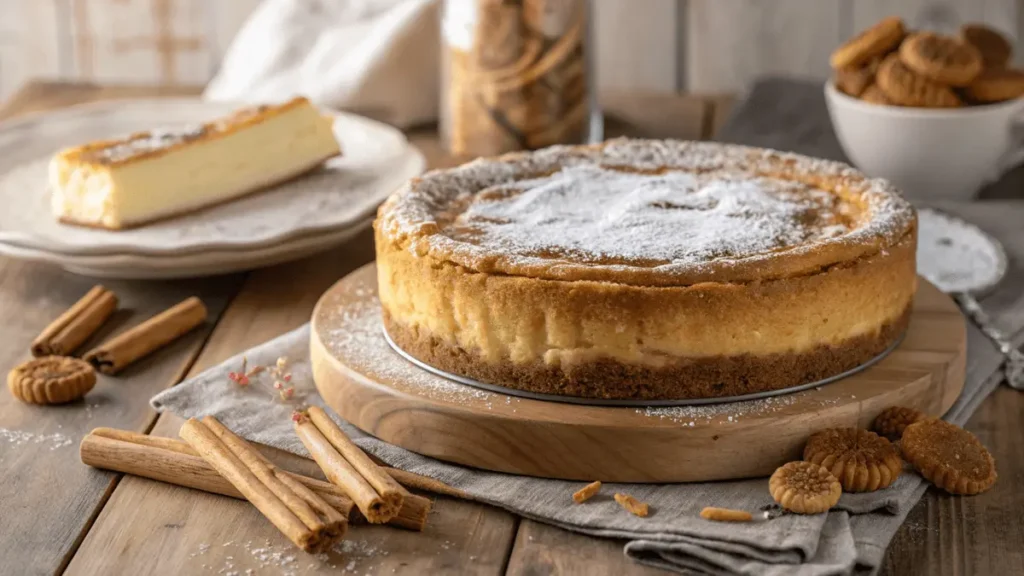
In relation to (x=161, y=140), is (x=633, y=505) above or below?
below

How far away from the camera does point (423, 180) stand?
6.30 feet

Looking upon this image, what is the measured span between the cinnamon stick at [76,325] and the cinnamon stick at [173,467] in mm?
360

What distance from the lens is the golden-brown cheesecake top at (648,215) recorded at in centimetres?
156

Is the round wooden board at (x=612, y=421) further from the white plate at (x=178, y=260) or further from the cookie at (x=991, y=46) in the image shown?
the cookie at (x=991, y=46)

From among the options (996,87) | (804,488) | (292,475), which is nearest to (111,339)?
(292,475)

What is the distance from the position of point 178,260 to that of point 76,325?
0.19 metres

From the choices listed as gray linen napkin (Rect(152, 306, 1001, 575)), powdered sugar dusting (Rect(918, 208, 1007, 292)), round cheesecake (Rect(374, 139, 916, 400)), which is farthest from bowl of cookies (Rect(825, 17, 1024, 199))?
gray linen napkin (Rect(152, 306, 1001, 575))

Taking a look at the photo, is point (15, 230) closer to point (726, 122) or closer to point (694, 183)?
point (694, 183)

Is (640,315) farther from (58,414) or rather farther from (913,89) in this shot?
(913,89)

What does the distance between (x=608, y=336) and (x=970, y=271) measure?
0.92 m

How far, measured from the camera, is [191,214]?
2.31 meters

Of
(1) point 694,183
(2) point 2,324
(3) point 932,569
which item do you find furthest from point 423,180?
(3) point 932,569

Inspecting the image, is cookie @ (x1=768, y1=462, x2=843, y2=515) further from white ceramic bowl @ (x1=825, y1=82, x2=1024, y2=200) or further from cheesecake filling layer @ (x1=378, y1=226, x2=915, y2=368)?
white ceramic bowl @ (x1=825, y1=82, x2=1024, y2=200)

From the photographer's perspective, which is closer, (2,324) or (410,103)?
(2,324)
